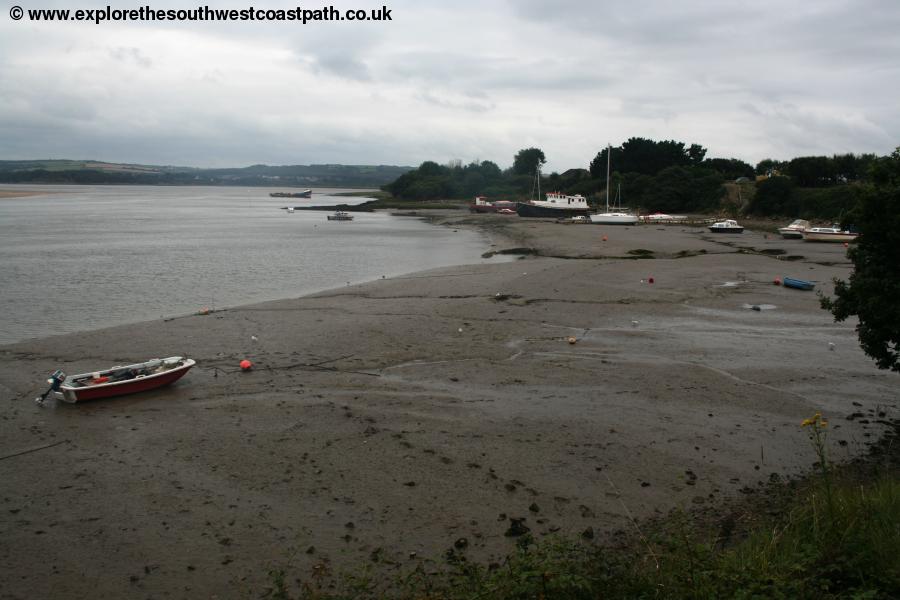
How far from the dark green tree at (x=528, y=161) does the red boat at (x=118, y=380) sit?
12534 cm

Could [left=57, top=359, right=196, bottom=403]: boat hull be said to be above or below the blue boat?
below

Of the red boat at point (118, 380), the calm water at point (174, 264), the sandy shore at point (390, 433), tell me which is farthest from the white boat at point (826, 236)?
the red boat at point (118, 380)

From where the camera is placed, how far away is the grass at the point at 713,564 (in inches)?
214

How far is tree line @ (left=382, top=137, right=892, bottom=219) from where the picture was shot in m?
63.3

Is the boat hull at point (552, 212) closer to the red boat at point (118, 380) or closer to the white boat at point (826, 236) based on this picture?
the white boat at point (826, 236)

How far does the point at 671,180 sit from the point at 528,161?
203 ft

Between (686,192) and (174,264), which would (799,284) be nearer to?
(174,264)

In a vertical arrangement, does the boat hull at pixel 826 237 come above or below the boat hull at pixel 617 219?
below

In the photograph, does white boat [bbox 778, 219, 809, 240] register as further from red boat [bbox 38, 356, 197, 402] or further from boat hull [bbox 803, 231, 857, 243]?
red boat [bbox 38, 356, 197, 402]

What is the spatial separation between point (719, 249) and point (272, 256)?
87.6ft

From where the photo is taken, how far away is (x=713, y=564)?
19.3 ft

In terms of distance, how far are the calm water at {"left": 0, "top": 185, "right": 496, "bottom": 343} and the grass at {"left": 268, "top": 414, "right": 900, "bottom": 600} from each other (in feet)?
56.5

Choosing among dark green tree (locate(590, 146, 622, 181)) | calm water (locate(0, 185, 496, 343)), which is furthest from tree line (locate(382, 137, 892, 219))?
calm water (locate(0, 185, 496, 343))

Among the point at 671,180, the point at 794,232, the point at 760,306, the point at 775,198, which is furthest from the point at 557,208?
the point at 760,306
